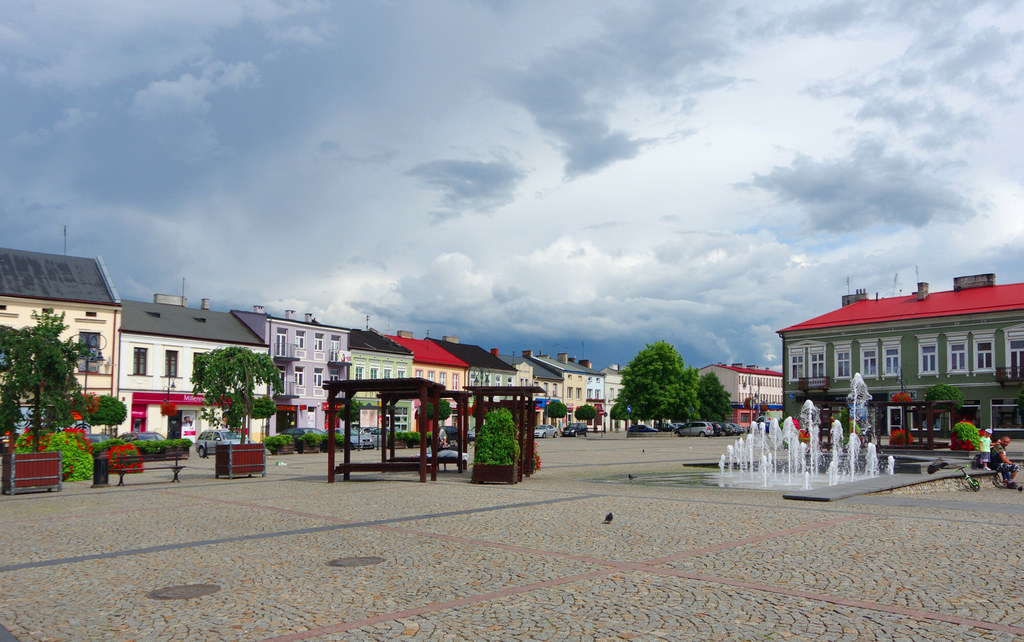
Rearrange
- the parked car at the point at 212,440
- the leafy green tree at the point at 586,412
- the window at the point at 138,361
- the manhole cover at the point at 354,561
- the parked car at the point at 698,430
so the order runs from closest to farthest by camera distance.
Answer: the manhole cover at the point at 354,561
the parked car at the point at 212,440
the window at the point at 138,361
the parked car at the point at 698,430
the leafy green tree at the point at 586,412

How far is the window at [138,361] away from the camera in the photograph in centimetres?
5072

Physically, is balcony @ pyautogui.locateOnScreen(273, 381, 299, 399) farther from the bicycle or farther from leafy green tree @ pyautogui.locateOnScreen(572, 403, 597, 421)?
the bicycle

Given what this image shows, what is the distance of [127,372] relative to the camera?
50250 mm

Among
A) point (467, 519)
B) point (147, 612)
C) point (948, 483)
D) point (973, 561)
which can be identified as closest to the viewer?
point (147, 612)

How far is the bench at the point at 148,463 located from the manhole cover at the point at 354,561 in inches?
550

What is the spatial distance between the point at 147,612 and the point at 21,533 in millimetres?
6358

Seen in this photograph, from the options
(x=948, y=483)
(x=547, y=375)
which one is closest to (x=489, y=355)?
(x=547, y=375)

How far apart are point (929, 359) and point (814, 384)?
8740 millimetres

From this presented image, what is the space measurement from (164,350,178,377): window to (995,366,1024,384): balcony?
55001mm

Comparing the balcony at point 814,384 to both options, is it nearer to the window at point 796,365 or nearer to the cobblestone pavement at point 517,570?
the window at point 796,365

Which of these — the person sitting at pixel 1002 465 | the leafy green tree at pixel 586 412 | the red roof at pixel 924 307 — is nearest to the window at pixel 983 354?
the red roof at pixel 924 307

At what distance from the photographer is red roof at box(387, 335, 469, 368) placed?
7962 centimetres

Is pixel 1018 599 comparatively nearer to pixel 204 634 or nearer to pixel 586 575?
pixel 586 575

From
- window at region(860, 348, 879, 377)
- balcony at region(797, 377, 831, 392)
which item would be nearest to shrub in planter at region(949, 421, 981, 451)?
window at region(860, 348, 879, 377)
